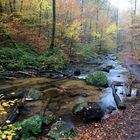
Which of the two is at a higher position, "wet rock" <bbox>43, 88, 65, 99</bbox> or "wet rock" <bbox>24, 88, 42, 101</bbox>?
"wet rock" <bbox>24, 88, 42, 101</bbox>

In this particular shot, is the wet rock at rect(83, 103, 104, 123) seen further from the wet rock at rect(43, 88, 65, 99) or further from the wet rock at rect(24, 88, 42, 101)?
the wet rock at rect(43, 88, 65, 99)

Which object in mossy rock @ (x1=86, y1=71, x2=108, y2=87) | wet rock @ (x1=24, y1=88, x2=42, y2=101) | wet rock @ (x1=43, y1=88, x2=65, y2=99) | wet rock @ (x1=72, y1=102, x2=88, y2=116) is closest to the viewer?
wet rock @ (x1=72, y1=102, x2=88, y2=116)

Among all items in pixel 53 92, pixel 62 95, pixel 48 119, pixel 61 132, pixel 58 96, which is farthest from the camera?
pixel 53 92

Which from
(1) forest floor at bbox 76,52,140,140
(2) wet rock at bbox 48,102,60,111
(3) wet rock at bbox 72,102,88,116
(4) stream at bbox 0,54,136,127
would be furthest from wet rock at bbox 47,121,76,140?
(2) wet rock at bbox 48,102,60,111

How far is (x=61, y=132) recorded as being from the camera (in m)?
8.01

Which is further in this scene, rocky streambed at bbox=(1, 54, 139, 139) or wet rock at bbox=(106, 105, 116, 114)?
wet rock at bbox=(106, 105, 116, 114)

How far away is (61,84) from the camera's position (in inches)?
627

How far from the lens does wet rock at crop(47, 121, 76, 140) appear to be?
25.6 ft

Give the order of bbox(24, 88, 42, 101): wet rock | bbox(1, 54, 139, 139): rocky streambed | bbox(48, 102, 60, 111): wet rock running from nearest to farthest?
bbox(1, 54, 139, 139): rocky streambed < bbox(48, 102, 60, 111): wet rock < bbox(24, 88, 42, 101): wet rock

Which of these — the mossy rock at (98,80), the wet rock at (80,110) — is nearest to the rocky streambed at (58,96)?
the wet rock at (80,110)

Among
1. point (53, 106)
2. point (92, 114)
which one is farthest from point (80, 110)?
point (53, 106)

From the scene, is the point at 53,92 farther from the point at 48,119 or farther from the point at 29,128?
the point at 29,128

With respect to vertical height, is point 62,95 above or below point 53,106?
above

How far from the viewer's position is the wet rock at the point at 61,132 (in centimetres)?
782
